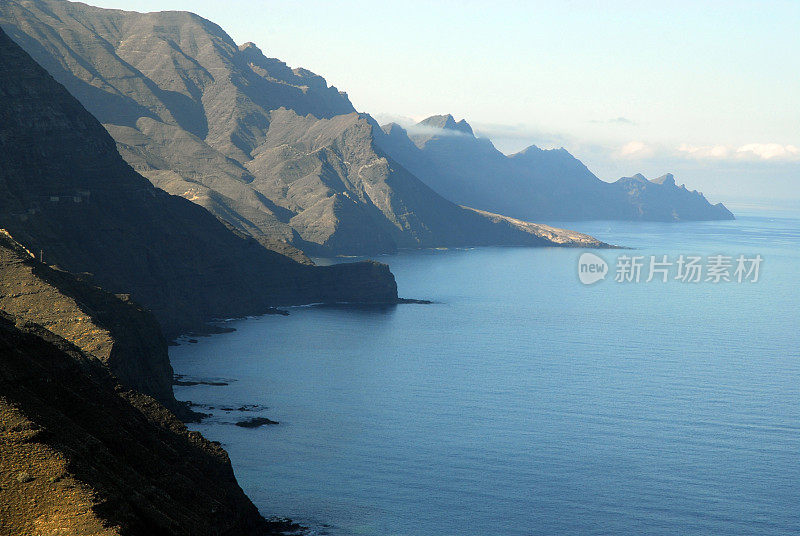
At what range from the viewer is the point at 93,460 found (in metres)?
56.5

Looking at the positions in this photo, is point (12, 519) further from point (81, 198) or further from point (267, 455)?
point (81, 198)

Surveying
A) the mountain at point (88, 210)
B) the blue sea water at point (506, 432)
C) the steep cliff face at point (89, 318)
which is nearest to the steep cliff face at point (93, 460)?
the blue sea water at point (506, 432)

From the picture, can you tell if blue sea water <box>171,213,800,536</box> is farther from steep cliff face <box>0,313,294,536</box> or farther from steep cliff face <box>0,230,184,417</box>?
steep cliff face <box>0,313,294,536</box>

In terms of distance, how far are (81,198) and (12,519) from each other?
130789 millimetres

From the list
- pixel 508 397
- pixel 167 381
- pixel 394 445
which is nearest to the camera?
pixel 394 445

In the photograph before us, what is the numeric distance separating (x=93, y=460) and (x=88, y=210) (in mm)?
123091

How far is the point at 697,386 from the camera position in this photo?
144 metres

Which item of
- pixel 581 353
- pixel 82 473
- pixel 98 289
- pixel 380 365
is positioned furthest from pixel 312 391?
pixel 82 473

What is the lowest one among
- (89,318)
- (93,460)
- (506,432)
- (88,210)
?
(506,432)

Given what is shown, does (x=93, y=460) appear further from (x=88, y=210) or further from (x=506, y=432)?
(x=88, y=210)

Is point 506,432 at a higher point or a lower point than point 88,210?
lower

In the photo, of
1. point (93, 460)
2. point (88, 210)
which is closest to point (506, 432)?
point (93, 460)

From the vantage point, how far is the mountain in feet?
514

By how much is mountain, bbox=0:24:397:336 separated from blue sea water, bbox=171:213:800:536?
575 inches
